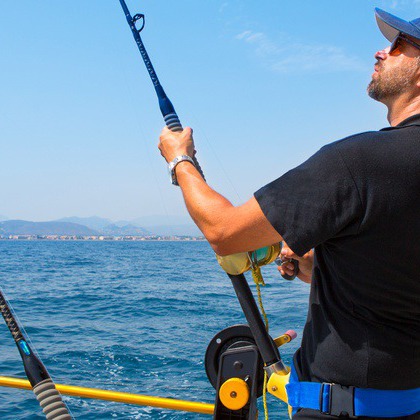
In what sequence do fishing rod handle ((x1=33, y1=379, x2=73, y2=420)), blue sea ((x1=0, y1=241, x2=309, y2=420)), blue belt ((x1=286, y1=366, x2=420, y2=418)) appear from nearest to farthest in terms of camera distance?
fishing rod handle ((x1=33, y1=379, x2=73, y2=420)) → blue belt ((x1=286, y1=366, x2=420, y2=418)) → blue sea ((x1=0, y1=241, x2=309, y2=420))

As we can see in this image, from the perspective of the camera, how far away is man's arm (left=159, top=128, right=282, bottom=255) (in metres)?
1.41

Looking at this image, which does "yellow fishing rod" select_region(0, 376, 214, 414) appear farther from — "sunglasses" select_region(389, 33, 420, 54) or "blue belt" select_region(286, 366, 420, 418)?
"sunglasses" select_region(389, 33, 420, 54)

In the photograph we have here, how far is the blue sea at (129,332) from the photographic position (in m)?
7.86

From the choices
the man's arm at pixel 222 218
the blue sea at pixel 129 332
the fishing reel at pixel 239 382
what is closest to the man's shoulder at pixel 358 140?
the man's arm at pixel 222 218

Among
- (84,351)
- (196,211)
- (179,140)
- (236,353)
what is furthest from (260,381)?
(84,351)

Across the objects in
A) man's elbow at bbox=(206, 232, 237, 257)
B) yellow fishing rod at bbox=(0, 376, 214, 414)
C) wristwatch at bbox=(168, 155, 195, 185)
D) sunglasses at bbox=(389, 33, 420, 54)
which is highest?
sunglasses at bbox=(389, 33, 420, 54)

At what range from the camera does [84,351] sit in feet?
36.1

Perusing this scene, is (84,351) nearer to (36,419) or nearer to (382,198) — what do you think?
(36,419)

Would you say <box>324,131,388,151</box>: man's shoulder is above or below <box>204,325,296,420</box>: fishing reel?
above

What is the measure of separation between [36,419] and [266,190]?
6.53 meters

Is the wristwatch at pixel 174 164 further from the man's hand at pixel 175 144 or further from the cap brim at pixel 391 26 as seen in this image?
the cap brim at pixel 391 26

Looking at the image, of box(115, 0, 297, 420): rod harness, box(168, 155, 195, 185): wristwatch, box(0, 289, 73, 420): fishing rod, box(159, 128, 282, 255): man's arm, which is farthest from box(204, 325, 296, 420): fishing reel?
box(0, 289, 73, 420): fishing rod

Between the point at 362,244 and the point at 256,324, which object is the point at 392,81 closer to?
the point at 362,244

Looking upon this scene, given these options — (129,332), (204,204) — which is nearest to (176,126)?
(204,204)
